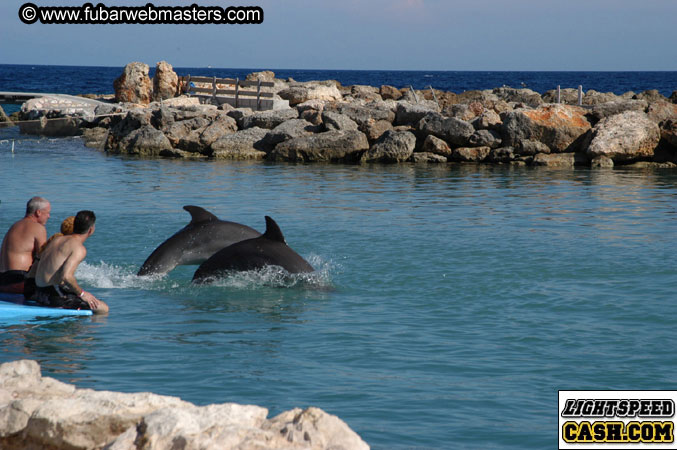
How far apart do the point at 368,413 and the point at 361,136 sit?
77.1 ft

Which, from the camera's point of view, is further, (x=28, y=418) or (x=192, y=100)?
(x=192, y=100)

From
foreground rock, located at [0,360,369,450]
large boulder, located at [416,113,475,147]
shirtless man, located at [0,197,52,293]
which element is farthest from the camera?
large boulder, located at [416,113,475,147]

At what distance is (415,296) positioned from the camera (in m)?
10.7

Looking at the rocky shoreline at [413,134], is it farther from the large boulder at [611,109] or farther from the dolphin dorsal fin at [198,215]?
the dolphin dorsal fin at [198,215]

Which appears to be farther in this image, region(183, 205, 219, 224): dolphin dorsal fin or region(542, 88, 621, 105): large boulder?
region(542, 88, 621, 105): large boulder

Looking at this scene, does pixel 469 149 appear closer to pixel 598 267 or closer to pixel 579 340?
pixel 598 267

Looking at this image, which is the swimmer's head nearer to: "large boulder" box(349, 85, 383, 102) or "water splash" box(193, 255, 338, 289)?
"water splash" box(193, 255, 338, 289)

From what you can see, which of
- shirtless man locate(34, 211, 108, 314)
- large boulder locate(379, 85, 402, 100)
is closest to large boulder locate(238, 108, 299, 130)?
large boulder locate(379, 85, 402, 100)

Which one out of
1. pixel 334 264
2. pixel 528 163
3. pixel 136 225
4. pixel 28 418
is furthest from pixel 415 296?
pixel 528 163

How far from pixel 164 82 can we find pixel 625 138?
1091 inches

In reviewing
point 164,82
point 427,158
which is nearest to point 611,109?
point 427,158

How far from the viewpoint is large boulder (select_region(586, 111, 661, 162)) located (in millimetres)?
27453

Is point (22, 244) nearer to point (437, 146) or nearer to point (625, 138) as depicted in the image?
point (437, 146)

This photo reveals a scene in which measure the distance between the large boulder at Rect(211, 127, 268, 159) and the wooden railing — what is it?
6291 millimetres
